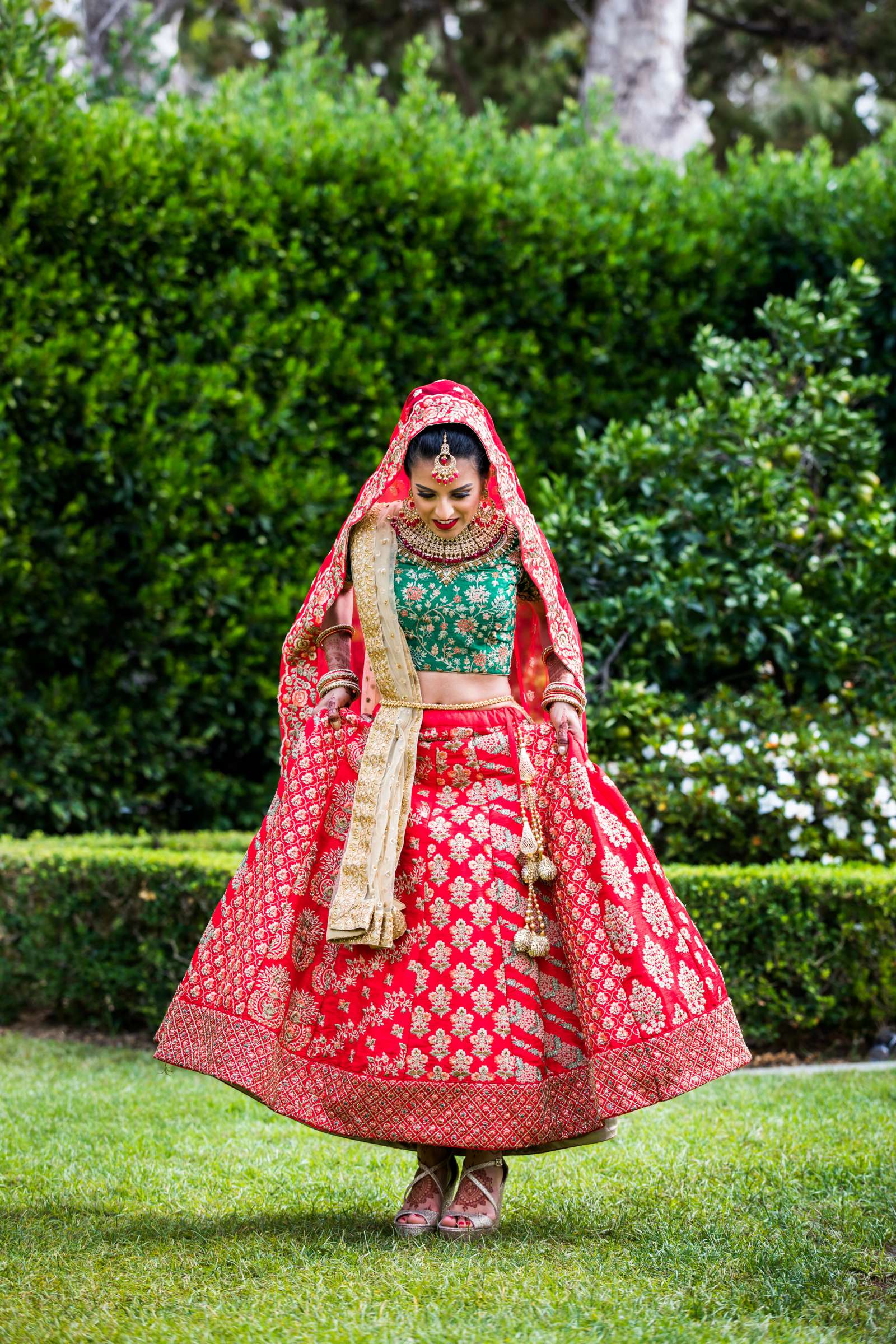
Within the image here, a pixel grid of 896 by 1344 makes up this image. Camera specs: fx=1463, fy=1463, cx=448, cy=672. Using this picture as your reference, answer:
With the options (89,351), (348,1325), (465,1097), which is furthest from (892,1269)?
(89,351)

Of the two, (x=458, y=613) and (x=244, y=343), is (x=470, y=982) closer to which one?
(x=458, y=613)

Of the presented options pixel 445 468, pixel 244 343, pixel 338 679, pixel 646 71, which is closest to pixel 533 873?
pixel 338 679

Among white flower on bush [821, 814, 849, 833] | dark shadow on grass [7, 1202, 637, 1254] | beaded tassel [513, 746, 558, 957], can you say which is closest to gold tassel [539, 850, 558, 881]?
beaded tassel [513, 746, 558, 957]

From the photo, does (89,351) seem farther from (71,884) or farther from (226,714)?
(71,884)

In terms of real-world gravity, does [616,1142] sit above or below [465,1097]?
below

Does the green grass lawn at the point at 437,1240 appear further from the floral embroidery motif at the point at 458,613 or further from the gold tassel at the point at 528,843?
the floral embroidery motif at the point at 458,613

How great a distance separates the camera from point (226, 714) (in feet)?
24.8

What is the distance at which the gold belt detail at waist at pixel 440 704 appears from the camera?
3.62m

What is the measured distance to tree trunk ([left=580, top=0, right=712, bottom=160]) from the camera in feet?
36.5

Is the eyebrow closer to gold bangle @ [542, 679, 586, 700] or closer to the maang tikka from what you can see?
the maang tikka

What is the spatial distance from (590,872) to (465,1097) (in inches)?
22.9

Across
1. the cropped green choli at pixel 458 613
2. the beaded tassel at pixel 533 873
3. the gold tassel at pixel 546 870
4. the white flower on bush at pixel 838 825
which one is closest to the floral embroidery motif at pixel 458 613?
the cropped green choli at pixel 458 613

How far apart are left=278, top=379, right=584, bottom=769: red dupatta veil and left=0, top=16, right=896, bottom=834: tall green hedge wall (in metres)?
3.41

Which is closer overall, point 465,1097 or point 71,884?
point 465,1097
